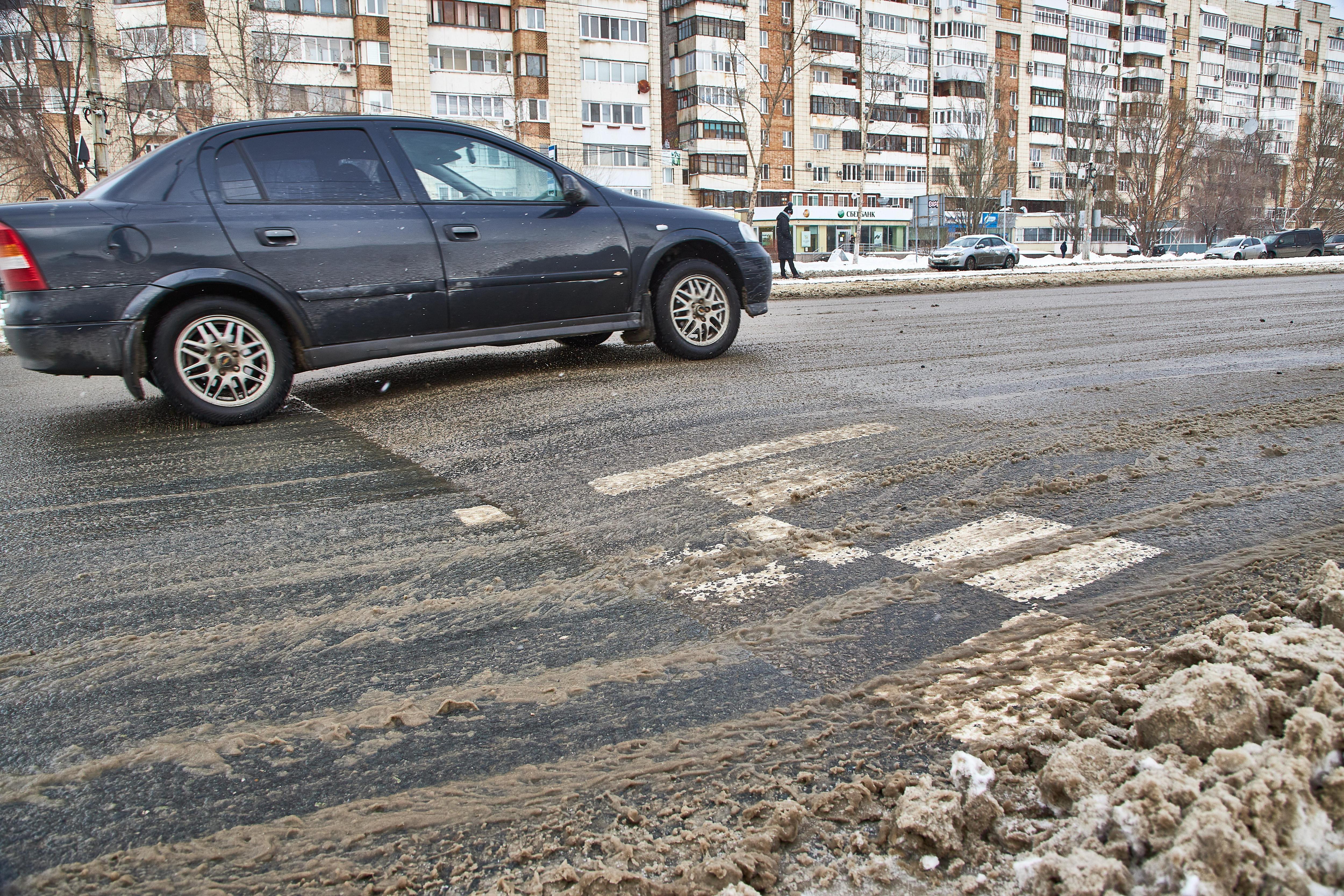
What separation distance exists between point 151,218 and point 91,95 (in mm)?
16551

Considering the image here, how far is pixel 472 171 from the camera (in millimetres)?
5875

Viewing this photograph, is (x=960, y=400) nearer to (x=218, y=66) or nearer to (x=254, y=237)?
(x=254, y=237)

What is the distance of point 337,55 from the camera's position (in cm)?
5119

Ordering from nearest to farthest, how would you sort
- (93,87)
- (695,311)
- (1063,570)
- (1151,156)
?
1. (1063,570)
2. (695,311)
3. (93,87)
4. (1151,156)

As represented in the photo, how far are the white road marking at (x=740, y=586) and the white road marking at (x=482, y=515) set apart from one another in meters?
0.94

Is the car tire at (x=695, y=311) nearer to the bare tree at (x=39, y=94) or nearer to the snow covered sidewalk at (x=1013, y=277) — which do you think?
the snow covered sidewalk at (x=1013, y=277)

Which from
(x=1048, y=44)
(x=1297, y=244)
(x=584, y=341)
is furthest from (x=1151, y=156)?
(x=584, y=341)

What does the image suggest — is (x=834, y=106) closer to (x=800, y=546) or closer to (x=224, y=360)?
(x=224, y=360)

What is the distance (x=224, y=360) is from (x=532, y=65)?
181 feet

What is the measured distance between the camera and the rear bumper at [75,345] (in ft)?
15.6

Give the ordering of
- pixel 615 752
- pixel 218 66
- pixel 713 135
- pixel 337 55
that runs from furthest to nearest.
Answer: pixel 713 135 → pixel 337 55 → pixel 218 66 → pixel 615 752

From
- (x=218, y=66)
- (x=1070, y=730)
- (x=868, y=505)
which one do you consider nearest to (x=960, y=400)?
(x=868, y=505)

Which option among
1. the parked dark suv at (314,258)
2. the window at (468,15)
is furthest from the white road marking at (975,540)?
the window at (468,15)

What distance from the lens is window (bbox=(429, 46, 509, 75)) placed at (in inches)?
2089
